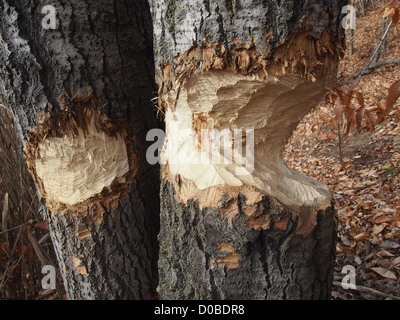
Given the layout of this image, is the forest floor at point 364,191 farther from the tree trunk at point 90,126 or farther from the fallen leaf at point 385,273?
the tree trunk at point 90,126

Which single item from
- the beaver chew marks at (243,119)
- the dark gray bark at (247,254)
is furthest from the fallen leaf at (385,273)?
the beaver chew marks at (243,119)

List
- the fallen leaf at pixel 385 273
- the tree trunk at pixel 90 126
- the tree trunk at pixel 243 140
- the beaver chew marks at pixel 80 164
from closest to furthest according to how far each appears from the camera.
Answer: the tree trunk at pixel 243 140, the tree trunk at pixel 90 126, the beaver chew marks at pixel 80 164, the fallen leaf at pixel 385 273

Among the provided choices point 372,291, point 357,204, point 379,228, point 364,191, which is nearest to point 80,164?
point 372,291

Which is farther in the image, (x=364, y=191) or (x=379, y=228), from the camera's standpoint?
(x=364, y=191)

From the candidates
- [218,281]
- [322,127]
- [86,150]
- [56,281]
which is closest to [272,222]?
[218,281]

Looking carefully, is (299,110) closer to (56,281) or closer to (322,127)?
(56,281)

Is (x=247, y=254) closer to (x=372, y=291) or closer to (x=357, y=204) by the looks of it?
(x=372, y=291)

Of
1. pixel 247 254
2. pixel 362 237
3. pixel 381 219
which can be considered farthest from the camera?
pixel 381 219
